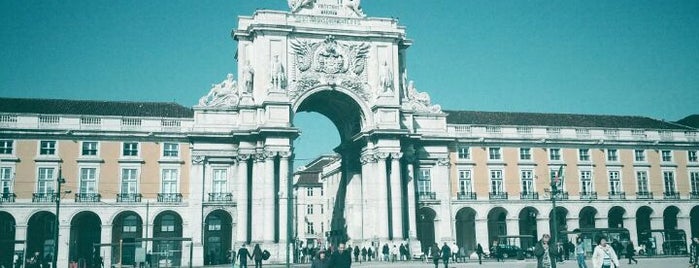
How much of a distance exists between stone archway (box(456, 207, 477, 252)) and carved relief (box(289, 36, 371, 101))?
50.5 ft

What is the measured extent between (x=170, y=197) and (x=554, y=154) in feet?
117

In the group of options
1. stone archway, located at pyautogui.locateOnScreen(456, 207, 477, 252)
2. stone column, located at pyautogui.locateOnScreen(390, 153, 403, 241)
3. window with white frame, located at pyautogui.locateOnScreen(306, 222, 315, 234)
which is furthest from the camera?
window with white frame, located at pyautogui.locateOnScreen(306, 222, 315, 234)

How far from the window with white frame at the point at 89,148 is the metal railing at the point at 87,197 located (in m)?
3.29

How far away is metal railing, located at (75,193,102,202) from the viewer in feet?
194

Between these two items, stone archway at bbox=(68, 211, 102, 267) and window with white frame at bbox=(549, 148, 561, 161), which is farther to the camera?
window with white frame at bbox=(549, 148, 561, 161)

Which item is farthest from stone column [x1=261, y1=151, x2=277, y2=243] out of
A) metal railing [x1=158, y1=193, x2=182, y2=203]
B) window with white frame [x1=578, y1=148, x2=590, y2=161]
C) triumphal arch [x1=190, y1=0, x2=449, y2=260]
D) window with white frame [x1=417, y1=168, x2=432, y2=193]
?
window with white frame [x1=578, y1=148, x2=590, y2=161]

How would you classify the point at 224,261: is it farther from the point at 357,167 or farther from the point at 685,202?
the point at 685,202

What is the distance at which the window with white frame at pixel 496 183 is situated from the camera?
6819cm

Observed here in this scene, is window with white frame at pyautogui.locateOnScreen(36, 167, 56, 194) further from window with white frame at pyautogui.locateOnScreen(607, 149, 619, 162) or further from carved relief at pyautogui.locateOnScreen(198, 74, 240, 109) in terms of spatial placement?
window with white frame at pyautogui.locateOnScreen(607, 149, 619, 162)

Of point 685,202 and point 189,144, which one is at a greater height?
point 189,144

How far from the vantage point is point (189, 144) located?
204 feet

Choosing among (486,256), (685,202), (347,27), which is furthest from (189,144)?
(685,202)

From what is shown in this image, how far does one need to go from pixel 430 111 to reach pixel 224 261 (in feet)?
74.1

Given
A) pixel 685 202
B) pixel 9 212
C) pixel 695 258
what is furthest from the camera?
pixel 685 202
